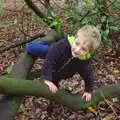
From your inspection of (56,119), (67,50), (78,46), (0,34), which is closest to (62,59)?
(67,50)

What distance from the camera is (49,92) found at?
2133 mm

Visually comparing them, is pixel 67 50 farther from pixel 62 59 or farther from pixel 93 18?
pixel 93 18

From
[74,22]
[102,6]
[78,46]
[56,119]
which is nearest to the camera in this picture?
[78,46]

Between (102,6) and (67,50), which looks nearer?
(67,50)

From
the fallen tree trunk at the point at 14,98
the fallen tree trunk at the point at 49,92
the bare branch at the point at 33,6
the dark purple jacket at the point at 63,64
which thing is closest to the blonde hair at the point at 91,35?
the dark purple jacket at the point at 63,64

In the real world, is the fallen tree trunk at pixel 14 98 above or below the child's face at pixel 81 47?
below

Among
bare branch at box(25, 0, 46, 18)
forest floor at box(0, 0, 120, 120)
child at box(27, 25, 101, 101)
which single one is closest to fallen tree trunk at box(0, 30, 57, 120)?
child at box(27, 25, 101, 101)

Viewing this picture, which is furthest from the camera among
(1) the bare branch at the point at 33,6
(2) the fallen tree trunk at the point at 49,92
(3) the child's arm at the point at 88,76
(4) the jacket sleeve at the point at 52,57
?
(1) the bare branch at the point at 33,6

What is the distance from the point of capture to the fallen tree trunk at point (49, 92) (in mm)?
2047

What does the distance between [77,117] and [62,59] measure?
0.80 meters

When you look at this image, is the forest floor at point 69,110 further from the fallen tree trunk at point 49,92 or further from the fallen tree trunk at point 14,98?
the fallen tree trunk at point 14,98

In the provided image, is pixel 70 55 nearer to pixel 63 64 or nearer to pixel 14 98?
pixel 63 64

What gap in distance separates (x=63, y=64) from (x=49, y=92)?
327mm

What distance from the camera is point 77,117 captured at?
9.43 feet
